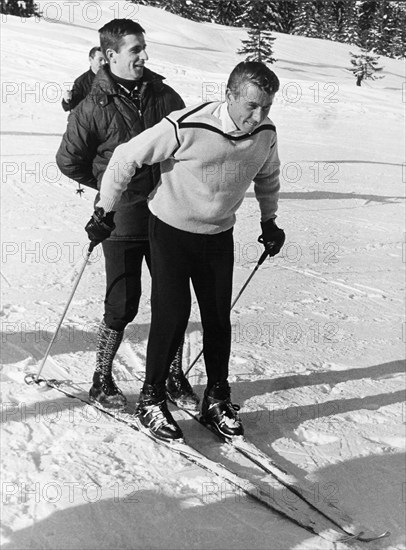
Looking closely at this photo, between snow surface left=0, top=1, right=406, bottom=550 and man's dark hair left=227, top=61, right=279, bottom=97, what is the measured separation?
67.9 inches

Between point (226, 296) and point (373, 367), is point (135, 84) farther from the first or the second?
point (373, 367)

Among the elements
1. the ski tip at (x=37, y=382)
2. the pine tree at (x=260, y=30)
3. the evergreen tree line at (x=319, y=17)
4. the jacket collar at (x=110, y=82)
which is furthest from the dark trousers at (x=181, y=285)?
the evergreen tree line at (x=319, y=17)

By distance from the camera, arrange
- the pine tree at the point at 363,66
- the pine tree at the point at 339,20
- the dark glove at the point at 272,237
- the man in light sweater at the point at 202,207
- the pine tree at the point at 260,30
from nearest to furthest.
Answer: the man in light sweater at the point at 202,207 < the dark glove at the point at 272,237 < the pine tree at the point at 260,30 < the pine tree at the point at 363,66 < the pine tree at the point at 339,20

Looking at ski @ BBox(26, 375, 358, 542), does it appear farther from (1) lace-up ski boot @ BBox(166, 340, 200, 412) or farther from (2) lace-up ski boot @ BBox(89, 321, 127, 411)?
(1) lace-up ski boot @ BBox(166, 340, 200, 412)

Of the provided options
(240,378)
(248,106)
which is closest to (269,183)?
(248,106)

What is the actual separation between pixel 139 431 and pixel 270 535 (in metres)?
1.02

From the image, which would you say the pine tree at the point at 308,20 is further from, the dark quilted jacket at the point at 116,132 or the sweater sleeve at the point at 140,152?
the sweater sleeve at the point at 140,152

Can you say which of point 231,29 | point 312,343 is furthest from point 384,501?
point 231,29

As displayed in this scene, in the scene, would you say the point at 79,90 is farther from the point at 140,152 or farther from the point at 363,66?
the point at 363,66

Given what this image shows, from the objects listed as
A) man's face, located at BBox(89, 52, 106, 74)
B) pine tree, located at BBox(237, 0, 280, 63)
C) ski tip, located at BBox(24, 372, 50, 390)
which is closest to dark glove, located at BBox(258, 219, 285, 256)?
ski tip, located at BBox(24, 372, 50, 390)

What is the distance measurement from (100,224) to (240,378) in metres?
1.63

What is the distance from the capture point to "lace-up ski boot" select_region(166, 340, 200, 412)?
14.2ft

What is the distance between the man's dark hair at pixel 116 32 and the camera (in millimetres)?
3752

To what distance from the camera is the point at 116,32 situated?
378 cm
